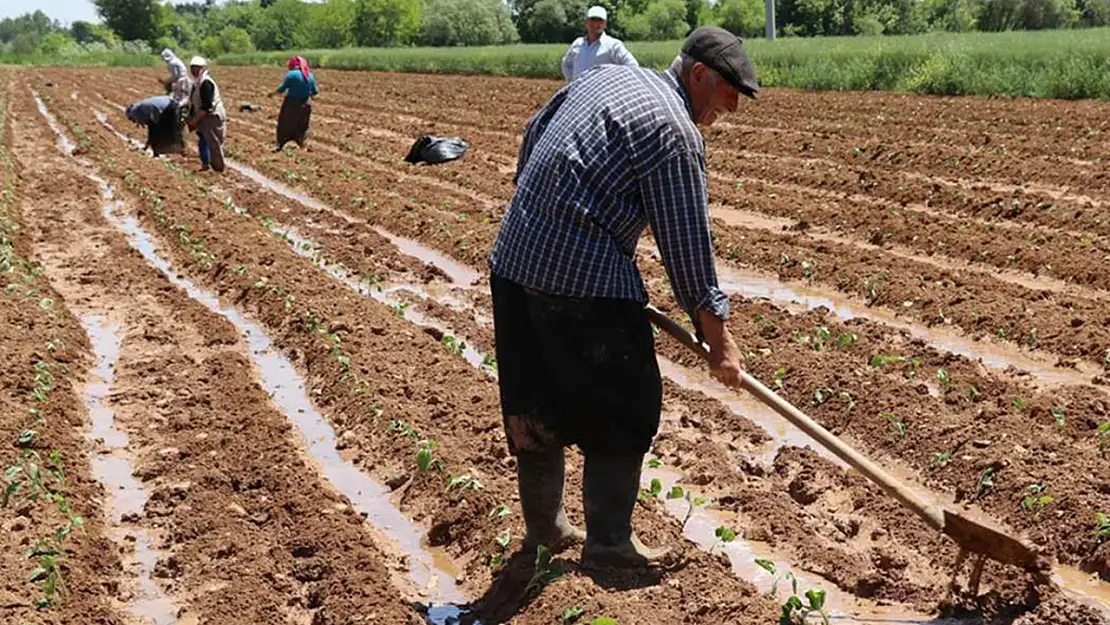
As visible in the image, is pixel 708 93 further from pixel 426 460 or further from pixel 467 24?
pixel 467 24

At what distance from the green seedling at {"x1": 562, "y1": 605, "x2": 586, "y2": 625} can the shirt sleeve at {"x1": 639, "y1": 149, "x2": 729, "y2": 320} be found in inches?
40.8

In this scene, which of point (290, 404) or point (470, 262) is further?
point (470, 262)

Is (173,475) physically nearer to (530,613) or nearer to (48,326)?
(530,613)

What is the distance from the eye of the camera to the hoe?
400cm

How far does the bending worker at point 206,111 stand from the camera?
14789mm

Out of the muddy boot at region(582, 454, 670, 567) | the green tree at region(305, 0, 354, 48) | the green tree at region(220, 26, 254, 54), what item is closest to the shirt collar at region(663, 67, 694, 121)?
the muddy boot at region(582, 454, 670, 567)

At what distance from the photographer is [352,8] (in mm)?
85188

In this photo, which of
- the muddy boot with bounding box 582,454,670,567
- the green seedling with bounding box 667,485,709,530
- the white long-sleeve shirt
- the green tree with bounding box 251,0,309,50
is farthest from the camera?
the green tree with bounding box 251,0,309,50

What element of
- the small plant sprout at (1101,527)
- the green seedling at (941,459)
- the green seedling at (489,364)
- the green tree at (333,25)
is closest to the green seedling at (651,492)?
the green seedling at (941,459)

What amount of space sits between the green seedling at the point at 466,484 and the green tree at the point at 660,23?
60.0 meters

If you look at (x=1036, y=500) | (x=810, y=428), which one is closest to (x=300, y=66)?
(x=1036, y=500)

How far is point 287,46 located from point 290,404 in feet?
311

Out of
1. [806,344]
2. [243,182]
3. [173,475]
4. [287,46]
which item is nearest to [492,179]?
[243,182]

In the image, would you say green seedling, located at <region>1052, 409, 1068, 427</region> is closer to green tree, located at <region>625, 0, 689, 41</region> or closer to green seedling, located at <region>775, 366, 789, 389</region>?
green seedling, located at <region>775, 366, 789, 389</region>
